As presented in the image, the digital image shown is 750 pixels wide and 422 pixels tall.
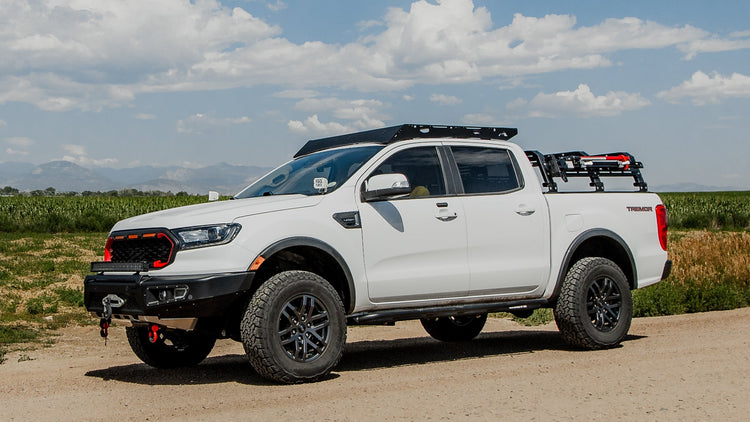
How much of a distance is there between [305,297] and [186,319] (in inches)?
38.2

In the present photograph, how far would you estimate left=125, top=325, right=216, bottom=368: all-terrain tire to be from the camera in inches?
323

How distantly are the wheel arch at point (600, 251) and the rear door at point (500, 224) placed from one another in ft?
0.85

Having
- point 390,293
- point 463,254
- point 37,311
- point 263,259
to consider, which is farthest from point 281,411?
point 37,311

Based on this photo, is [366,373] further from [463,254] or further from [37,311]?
[37,311]

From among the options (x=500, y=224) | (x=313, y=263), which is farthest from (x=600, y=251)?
(x=313, y=263)

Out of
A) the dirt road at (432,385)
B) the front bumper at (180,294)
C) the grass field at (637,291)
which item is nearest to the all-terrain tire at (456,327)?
the dirt road at (432,385)

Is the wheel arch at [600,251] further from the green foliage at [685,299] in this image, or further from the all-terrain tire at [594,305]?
the green foliage at [685,299]

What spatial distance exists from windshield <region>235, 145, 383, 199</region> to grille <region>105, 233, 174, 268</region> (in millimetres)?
1422

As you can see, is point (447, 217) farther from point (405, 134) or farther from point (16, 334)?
point (16, 334)

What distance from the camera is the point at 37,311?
14.1 metres

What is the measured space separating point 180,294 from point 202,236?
49cm

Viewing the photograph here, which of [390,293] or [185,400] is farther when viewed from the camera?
[390,293]

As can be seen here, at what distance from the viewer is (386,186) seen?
7.41 meters

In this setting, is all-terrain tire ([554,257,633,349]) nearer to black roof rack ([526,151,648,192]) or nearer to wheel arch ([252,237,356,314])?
black roof rack ([526,151,648,192])
